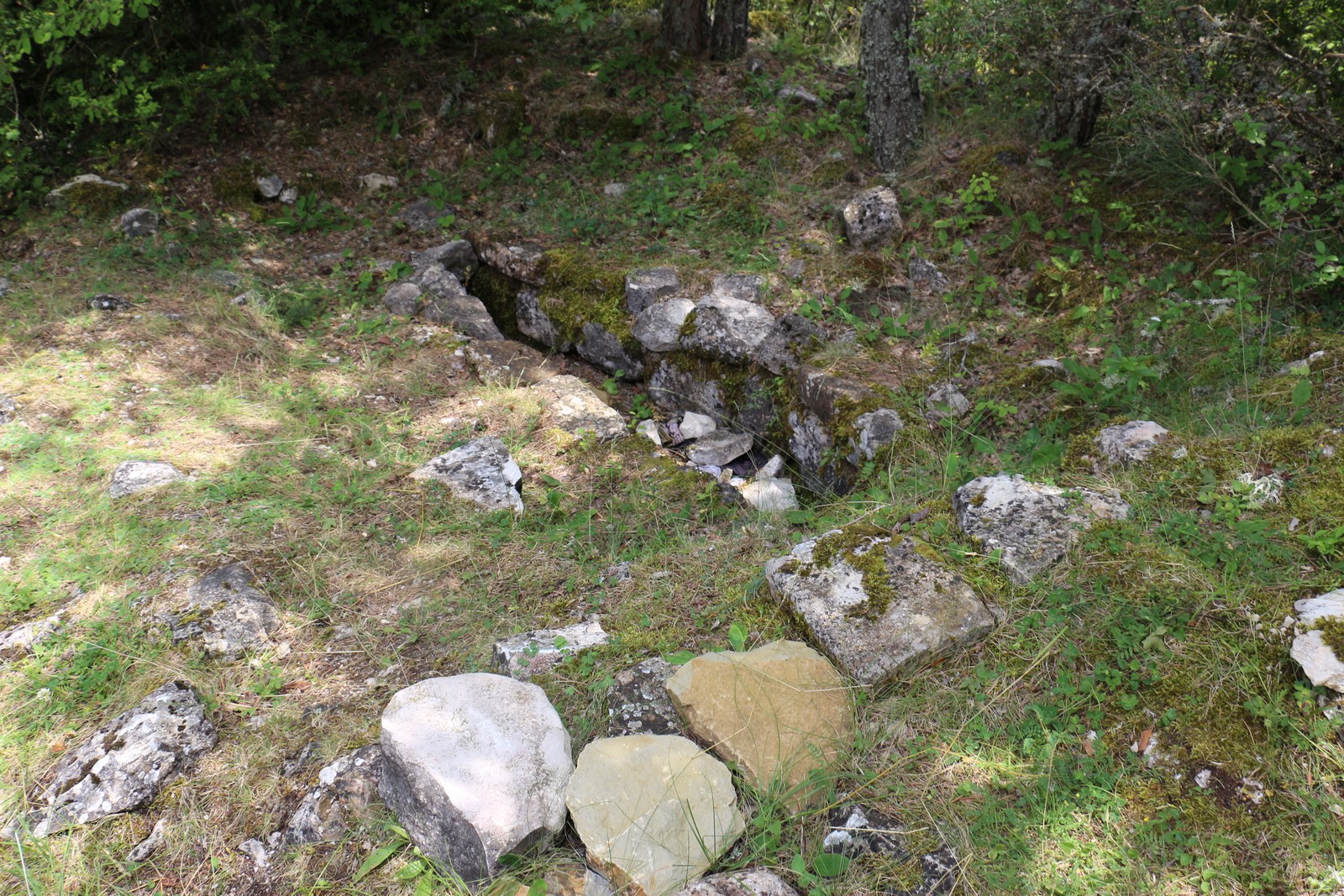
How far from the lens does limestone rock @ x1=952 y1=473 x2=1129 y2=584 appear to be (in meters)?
2.61

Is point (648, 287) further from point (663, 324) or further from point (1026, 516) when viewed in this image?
point (1026, 516)

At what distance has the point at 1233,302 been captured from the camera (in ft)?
11.9

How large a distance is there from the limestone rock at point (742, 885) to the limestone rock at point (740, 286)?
3.59m

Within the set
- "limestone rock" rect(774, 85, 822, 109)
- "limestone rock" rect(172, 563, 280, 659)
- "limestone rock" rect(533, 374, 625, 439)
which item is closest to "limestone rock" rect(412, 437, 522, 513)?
"limestone rock" rect(533, 374, 625, 439)

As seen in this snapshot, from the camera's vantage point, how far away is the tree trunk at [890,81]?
5.19 meters

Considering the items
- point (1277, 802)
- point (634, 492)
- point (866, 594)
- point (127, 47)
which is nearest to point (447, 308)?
point (634, 492)

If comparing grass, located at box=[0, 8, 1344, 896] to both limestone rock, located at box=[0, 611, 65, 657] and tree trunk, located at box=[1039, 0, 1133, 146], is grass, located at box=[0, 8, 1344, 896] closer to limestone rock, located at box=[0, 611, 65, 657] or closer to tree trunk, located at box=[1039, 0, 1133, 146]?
limestone rock, located at box=[0, 611, 65, 657]

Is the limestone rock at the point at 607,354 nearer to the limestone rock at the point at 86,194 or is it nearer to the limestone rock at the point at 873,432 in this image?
the limestone rock at the point at 873,432

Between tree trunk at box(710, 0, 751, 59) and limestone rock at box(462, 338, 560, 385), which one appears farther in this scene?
tree trunk at box(710, 0, 751, 59)

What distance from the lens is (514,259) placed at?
555 centimetres

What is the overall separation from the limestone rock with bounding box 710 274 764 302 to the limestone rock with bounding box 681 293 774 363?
0.35 ft

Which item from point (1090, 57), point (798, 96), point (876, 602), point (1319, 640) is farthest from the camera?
point (798, 96)

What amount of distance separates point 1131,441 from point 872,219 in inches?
99.0

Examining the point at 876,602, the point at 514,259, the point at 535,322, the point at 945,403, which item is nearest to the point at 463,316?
the point at 535,322
